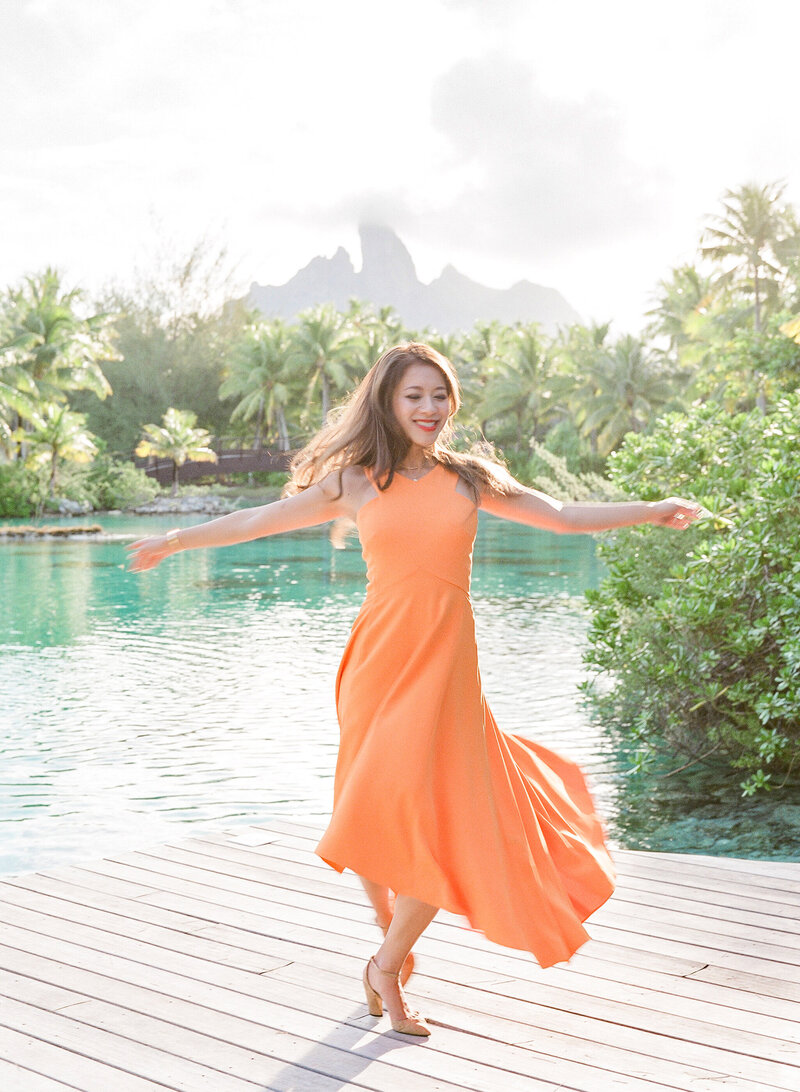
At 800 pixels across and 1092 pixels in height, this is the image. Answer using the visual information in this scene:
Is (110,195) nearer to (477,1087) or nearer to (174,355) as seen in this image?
(174,355)

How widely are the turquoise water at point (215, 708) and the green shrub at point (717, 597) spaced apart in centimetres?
51

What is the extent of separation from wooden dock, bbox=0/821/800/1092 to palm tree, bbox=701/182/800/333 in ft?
106

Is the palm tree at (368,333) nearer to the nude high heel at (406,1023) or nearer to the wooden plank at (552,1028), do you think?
the wooden plank at (552,1028)

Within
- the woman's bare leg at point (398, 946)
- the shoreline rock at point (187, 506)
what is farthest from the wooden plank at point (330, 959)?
the shoreline rock at point (187, 506)

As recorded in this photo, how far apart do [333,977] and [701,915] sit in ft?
3.71

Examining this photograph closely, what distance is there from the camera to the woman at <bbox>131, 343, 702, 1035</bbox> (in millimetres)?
2488

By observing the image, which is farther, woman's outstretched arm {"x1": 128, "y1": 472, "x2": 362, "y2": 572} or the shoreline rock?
the shoreline rock

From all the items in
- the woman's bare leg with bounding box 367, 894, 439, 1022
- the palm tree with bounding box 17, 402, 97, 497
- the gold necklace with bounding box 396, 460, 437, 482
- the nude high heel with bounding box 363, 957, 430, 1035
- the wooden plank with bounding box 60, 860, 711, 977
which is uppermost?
the palm tree with bounding box 17, 402, 97, 497

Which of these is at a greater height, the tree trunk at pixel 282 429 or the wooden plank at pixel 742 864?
the tree trunk at pixel 282 429

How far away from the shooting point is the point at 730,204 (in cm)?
3378

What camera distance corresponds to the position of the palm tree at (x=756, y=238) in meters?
33.2

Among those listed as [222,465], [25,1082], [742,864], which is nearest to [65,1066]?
[25,1082]

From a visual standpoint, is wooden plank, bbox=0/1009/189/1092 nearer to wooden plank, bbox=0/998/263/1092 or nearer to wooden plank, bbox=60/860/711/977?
wooden plank, bbox=0/998/263/1092

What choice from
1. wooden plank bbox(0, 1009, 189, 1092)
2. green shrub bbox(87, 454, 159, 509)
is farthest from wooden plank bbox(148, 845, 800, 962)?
green shrub bbox(87, 454, 159, 509)
